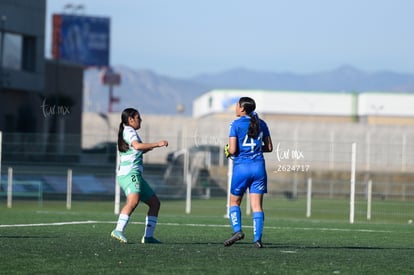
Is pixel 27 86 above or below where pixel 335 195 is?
above

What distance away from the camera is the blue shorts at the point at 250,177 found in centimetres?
1458

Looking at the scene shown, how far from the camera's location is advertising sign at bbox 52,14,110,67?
120500mm

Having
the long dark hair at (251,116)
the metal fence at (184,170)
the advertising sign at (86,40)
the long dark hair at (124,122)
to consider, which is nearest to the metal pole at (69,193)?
the metal fence at (184,170)

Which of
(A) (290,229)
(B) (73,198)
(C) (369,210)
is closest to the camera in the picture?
(A) (290,229)

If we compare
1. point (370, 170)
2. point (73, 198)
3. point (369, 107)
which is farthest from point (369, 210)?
point (369, 107)

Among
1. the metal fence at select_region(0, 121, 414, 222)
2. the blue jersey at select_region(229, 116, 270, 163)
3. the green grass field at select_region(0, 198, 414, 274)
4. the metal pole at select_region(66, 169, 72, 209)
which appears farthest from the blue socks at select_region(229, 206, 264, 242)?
the metal pole at select_region(66, 169, 72, 209)

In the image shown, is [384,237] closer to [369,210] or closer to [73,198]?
[369,210]

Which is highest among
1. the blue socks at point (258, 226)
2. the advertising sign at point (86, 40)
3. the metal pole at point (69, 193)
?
the advertising sign at point (86, 40)

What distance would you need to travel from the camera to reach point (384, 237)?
18047 mm

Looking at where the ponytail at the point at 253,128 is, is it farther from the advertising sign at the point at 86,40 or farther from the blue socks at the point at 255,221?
the advertising sign at the point at 86,40

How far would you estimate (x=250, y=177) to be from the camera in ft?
47.9

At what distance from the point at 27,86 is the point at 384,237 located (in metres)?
45.8

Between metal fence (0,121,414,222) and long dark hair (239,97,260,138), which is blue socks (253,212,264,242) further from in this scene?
metal fence (0,121,414,222)

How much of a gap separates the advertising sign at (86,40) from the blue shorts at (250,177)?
106179 millimetres
